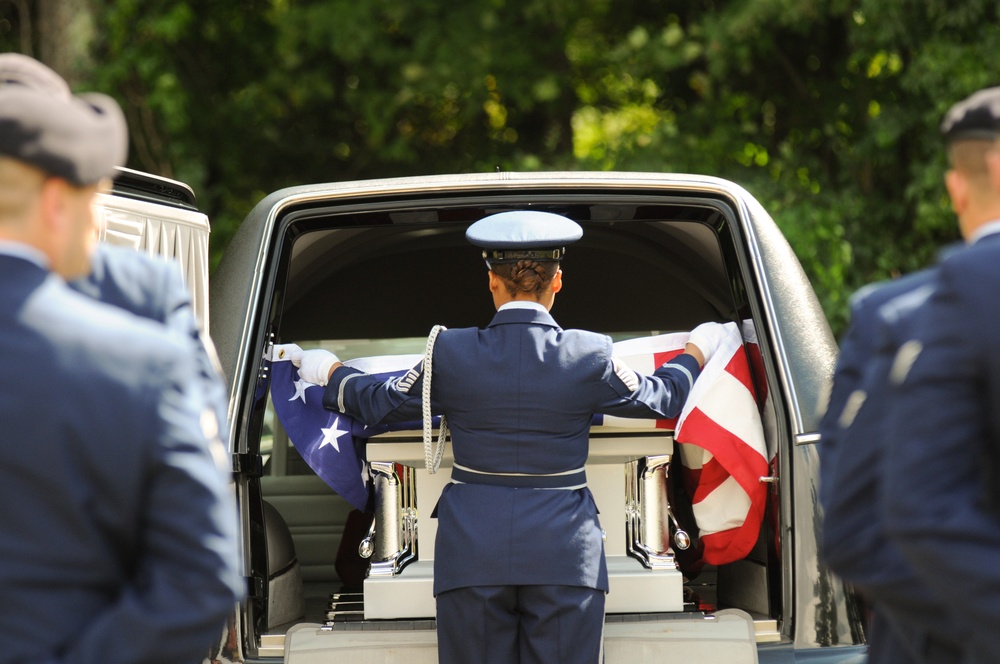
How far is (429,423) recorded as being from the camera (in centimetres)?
285

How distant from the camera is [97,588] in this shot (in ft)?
5.28

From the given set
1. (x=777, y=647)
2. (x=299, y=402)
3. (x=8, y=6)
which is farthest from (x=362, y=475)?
(x=8, y=6)

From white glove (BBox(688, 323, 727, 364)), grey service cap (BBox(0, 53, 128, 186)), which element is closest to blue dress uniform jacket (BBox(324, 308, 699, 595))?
white glove (BBox(688, 323, 727, 364))

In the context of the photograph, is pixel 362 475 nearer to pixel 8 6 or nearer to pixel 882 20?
pixel 882 20

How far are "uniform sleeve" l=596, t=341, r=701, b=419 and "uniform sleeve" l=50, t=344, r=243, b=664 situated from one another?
1400 millimetres

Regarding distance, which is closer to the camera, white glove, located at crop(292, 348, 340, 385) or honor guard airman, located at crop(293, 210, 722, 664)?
honor guard airman, located at crop(293, 210, 722, 664)

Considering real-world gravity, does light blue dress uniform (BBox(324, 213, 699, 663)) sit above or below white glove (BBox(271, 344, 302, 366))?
below

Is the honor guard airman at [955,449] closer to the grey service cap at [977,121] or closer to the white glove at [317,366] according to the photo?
the grey service cap at [977,121]

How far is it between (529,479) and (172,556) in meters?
1.35

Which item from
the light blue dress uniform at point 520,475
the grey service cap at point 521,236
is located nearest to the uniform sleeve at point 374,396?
the light blue dress uniform at point 520,475

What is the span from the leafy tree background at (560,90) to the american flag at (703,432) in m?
4.82

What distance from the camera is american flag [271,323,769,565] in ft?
9.71

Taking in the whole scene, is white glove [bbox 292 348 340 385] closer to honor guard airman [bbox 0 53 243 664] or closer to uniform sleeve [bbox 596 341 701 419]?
uniform sleeve [bbox 596 341 701 419]

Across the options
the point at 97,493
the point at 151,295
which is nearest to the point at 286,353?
the point at 151,295
